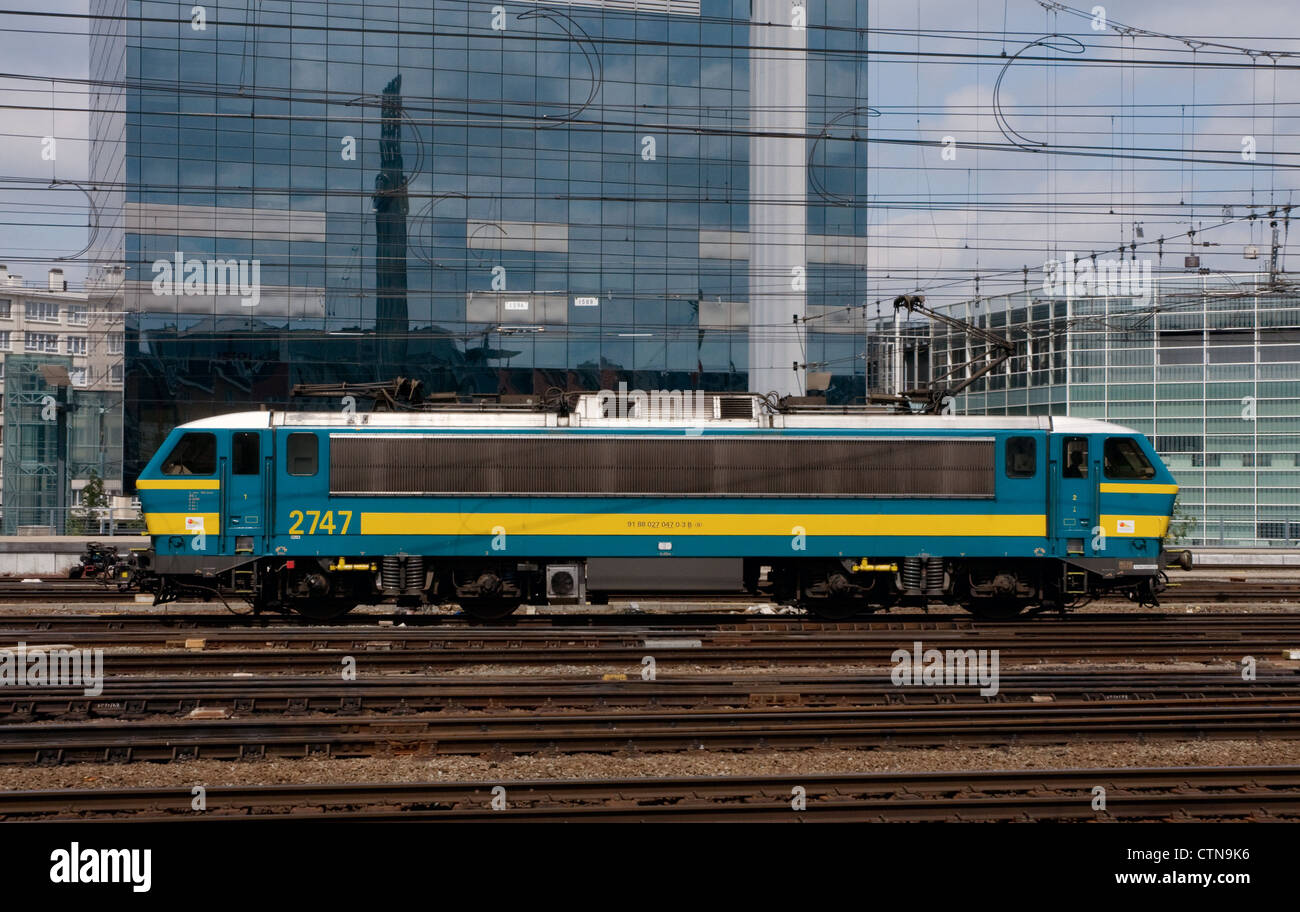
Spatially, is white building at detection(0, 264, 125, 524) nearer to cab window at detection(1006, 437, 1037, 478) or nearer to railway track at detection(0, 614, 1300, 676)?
railway track at detection(0, 614, 1300, 676)

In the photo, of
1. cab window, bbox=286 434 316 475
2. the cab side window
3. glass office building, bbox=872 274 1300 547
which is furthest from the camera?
glass office building, bbox=872 274 1300 547

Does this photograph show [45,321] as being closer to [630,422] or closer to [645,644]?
[630,422]

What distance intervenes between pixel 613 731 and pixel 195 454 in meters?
11.8

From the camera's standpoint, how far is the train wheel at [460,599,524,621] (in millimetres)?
20844

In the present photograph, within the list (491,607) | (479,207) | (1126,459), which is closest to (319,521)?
(491,607)

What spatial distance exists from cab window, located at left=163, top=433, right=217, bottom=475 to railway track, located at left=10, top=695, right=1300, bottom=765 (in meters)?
8.07

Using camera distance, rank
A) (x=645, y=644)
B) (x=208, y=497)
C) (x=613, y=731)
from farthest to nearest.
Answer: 1. (x=208, y=497)
2. (x=645, y=644)
3. (x=613, y=731)

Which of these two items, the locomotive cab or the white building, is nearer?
the locomotive cab

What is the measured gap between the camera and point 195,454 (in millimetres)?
19891

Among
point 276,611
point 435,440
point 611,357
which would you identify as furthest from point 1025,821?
point 611,357

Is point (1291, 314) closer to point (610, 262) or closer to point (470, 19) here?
point (610, 262)

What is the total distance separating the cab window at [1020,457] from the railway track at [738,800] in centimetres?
1063

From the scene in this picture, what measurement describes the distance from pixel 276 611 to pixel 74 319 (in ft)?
386

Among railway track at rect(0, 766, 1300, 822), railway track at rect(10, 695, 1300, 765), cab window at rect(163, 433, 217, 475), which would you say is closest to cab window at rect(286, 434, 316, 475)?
cab window at rect(163, 433, 217, 475)
